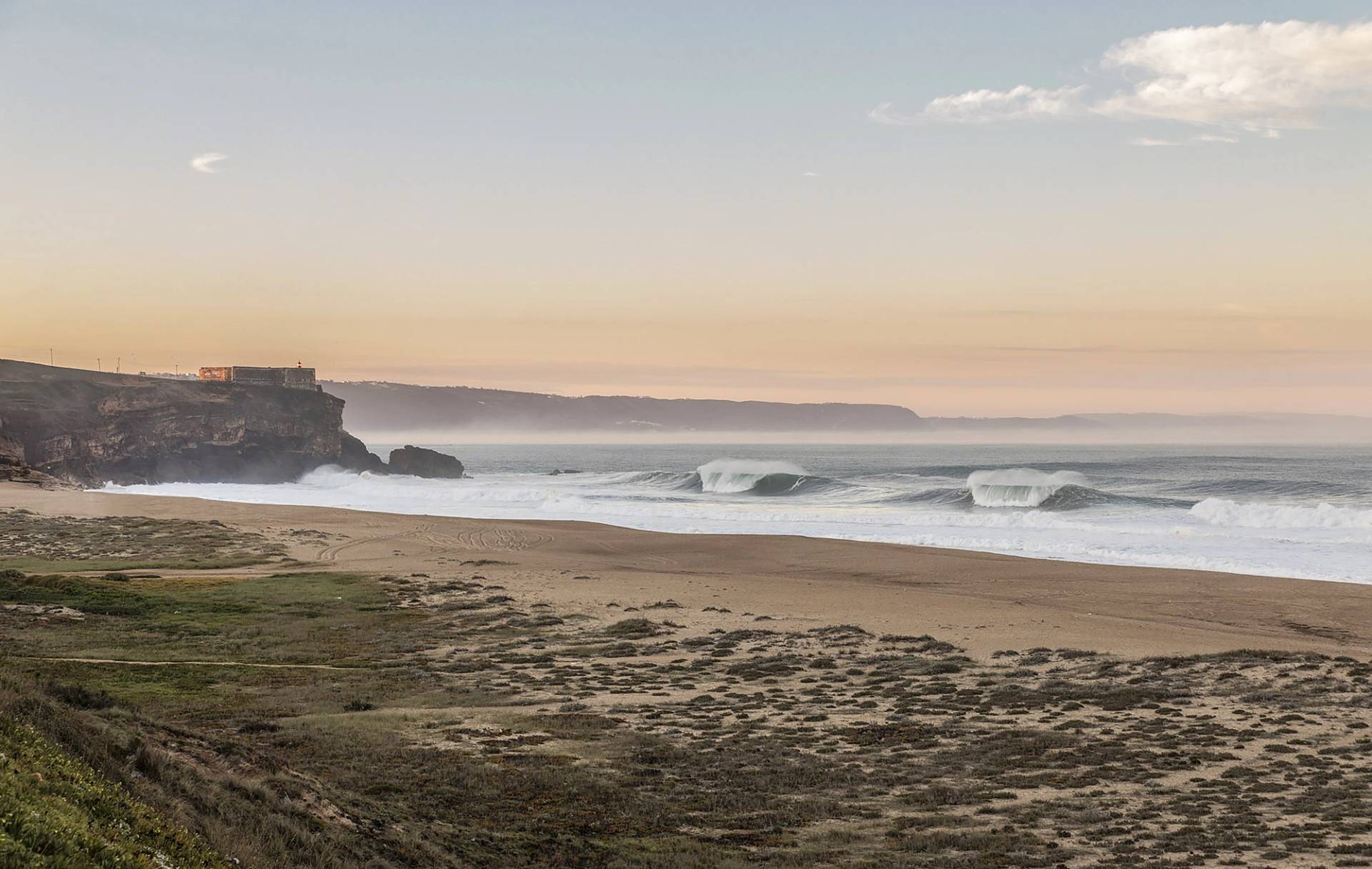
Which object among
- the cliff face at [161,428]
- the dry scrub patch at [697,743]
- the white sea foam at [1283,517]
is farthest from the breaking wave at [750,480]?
the dry scrub patch at [697,743]

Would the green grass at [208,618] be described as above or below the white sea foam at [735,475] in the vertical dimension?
below

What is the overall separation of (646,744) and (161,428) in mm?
74907

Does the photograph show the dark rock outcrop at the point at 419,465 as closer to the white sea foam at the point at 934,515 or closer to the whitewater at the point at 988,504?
the whitewater at the point at 988,504

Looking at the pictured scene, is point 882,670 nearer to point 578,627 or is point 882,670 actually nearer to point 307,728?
point 578,627

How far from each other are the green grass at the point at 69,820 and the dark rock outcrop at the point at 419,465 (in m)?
83.2

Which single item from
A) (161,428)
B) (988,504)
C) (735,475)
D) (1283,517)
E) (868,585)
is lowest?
(868,585)

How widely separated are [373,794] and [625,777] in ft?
9.21

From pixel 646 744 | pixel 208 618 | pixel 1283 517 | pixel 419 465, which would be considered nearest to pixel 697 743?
pixel 646 744

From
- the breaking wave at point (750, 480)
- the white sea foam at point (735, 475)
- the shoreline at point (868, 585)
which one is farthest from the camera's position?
the white sea foam at point (735, 475)

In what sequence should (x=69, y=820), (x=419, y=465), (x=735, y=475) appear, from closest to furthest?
(x=69, y=820) < (x=735, y=475) < (x=419, y=465)

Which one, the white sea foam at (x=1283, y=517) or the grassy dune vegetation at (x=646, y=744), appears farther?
the white sea foam at (x=1283, y=517)

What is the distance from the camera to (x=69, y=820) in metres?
4.84

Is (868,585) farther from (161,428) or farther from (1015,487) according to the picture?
(161,428)

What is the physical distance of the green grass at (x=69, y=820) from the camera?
14.3 ft
